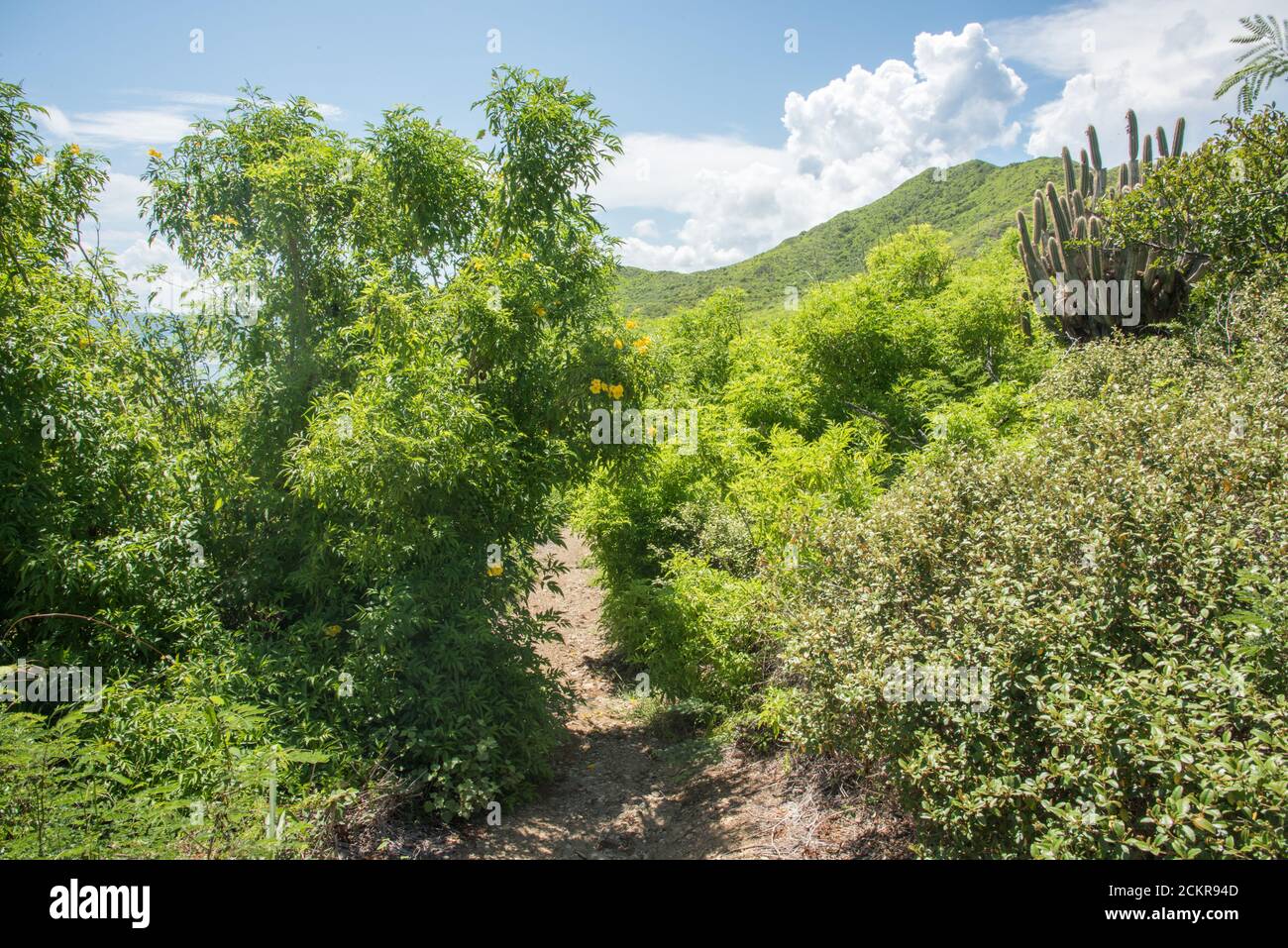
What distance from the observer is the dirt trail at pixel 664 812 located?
16.0 ft

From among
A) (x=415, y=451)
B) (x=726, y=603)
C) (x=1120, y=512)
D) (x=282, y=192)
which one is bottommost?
(x=726, y=603)

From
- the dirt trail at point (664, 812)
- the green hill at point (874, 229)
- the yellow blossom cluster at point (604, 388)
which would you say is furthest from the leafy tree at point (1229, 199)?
the green hill at point (874, 229)

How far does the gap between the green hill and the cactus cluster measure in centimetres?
2461

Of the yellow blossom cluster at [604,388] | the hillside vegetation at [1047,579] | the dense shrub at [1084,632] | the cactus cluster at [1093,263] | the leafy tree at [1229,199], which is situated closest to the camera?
the dense shrub at [1084,632]

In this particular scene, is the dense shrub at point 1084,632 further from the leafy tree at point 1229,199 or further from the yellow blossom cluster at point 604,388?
the leafy tree at point 1229,199

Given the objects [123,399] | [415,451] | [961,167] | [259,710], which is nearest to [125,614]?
[259,710]

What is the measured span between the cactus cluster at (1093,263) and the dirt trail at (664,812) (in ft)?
24.0

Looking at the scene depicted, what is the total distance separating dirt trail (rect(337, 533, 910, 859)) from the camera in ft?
16.0

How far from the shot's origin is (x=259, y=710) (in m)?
4.84

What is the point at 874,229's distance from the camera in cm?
4450

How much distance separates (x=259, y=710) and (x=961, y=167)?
54.7 m

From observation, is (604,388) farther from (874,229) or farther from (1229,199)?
(874,229)

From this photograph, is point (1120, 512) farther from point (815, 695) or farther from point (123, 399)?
point (123, 399)

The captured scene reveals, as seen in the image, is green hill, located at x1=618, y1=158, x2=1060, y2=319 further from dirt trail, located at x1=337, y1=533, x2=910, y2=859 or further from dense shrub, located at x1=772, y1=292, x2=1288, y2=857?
dense shrub, located at x1=772, y1=292, x2=1288, y2=857
